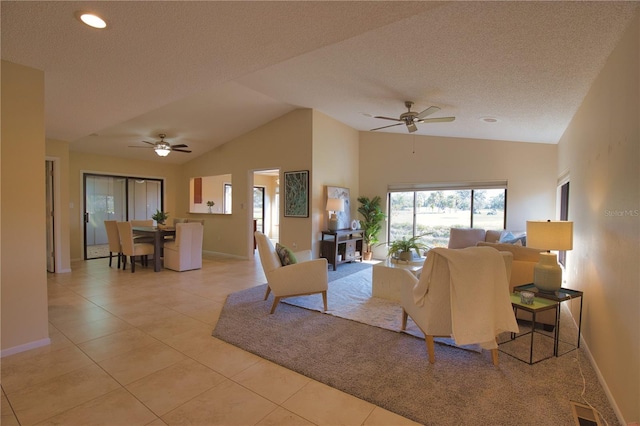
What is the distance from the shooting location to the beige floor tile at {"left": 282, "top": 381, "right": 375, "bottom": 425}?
5.88 feet

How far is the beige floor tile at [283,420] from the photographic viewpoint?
1.75 meters

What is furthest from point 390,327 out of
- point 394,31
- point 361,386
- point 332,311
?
point 394,31

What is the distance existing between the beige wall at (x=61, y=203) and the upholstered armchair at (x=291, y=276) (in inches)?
176

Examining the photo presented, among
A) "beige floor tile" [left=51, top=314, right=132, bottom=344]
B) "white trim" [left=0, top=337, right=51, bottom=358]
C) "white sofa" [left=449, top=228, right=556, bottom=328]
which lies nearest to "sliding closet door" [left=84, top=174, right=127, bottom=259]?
"beige floor tile" [left=51, top=314, right=132, bottom=344]

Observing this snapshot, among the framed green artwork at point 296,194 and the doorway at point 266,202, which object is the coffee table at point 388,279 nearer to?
the framed green artwork at point 296,194

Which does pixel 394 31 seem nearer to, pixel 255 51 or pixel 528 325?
pixel 255 51

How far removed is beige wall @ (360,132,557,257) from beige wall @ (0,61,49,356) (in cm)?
578

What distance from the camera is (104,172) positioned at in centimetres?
725

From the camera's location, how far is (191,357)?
8.19 ft

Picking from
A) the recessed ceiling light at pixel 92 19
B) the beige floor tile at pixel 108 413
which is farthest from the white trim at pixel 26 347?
the recessed ceiling light at pixel 92 19

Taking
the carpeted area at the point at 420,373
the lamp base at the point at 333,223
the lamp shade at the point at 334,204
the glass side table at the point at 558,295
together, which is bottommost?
the carpeted area at the point at 420,373

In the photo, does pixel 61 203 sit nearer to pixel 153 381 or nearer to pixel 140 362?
pixel 140 362

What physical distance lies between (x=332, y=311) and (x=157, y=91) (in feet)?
10.1

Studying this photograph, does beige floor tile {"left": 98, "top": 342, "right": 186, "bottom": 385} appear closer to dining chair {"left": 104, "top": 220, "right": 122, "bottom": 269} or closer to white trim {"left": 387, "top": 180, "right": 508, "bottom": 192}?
dining chair {"left": 104, "top": 220, "right": 122, "bottom": 269}
